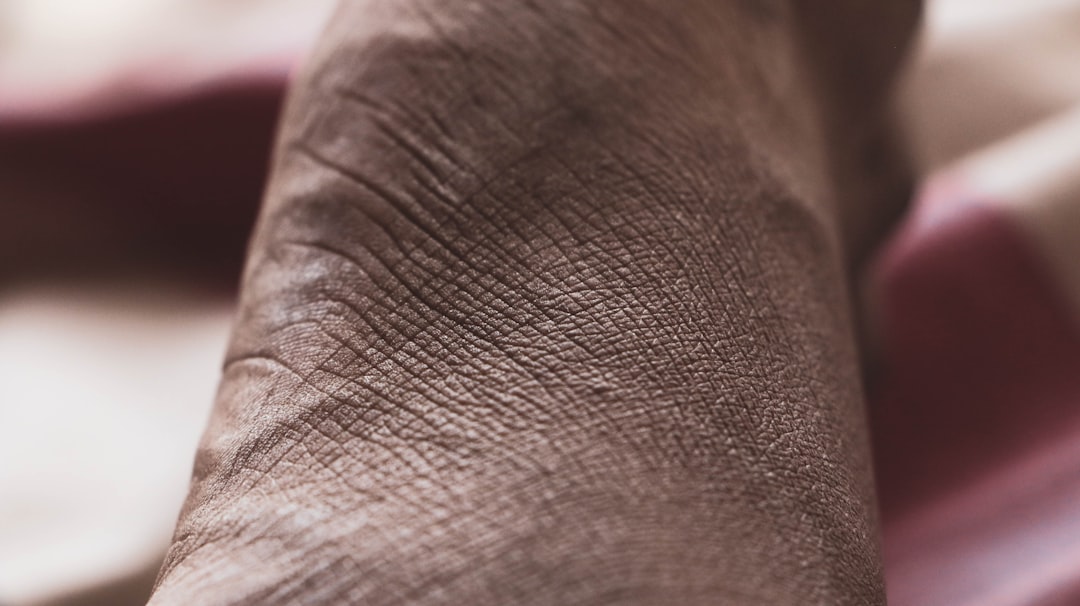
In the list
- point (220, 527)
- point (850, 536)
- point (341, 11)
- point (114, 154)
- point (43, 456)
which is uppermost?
point (114, 154)

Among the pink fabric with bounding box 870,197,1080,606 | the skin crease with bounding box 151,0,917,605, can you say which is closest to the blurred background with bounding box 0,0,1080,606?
the pink fabric with bounding box 870,197,1080,606

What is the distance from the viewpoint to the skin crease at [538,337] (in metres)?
→ 0.36

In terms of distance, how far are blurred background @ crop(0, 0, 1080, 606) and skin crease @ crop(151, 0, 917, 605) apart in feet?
1.16

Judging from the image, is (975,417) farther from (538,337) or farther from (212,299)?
(212,299)

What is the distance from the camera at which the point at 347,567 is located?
1.15 ft

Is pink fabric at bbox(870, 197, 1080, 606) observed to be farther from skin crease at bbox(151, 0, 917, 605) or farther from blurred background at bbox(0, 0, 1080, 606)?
skin crease at bbox(151, 0, 917, 605)

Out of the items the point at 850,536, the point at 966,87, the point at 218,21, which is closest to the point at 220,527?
the point at 850,536

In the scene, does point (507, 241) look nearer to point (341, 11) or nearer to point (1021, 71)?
point (341, 11)

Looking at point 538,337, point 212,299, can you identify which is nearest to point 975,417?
point 538,337

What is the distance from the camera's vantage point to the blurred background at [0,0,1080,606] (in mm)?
820

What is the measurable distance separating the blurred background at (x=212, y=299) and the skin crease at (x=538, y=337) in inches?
14.0

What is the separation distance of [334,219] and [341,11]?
0.43ft

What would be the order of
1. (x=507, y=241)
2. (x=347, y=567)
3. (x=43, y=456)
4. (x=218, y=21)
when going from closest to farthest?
(x=347, y=567) < (x=507, y=241) < (x=43, y=456) < (x=218, y=21)

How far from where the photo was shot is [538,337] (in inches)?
16.6
